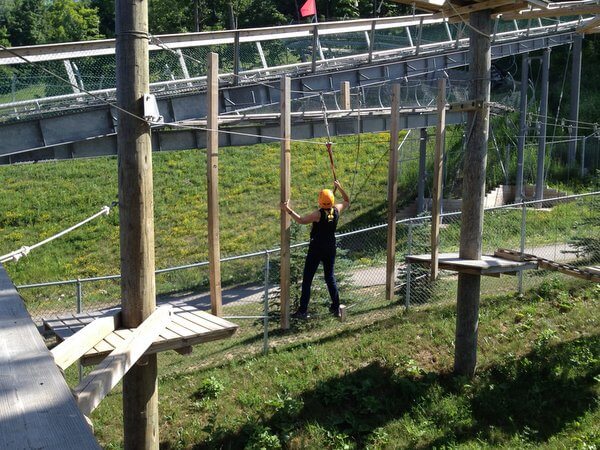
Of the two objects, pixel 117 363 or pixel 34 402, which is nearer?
pixel 34 402

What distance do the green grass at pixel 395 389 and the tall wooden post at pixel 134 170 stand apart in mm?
3569

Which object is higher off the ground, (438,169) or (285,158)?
(285,158)

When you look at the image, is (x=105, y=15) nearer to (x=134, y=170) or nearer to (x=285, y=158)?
(x=285, y=158)

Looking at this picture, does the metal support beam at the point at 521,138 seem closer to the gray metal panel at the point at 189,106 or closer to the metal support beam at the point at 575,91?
the metal support beam at the point at 575,91

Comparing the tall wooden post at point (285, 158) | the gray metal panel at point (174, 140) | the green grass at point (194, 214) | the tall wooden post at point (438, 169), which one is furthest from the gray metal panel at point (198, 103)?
the tall wooden post at point (285, 158)

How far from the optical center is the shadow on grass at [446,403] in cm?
988

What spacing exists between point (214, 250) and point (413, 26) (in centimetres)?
1756

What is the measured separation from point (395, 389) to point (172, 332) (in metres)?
5.03

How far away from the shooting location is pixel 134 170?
6.62 metres

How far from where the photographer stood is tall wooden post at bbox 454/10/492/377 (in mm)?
10617

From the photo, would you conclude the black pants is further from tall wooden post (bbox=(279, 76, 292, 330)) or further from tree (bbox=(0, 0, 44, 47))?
tree (bbox=(0, 0, 44, 47))

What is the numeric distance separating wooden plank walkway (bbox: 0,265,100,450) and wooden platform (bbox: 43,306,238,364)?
3311mm

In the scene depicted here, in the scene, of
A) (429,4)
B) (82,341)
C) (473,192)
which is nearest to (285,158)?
(82,341)

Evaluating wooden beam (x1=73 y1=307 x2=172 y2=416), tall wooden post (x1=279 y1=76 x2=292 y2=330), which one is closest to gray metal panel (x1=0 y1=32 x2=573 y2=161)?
tall wooden post (x1=279 y1=76 x2=292 y2=330)
